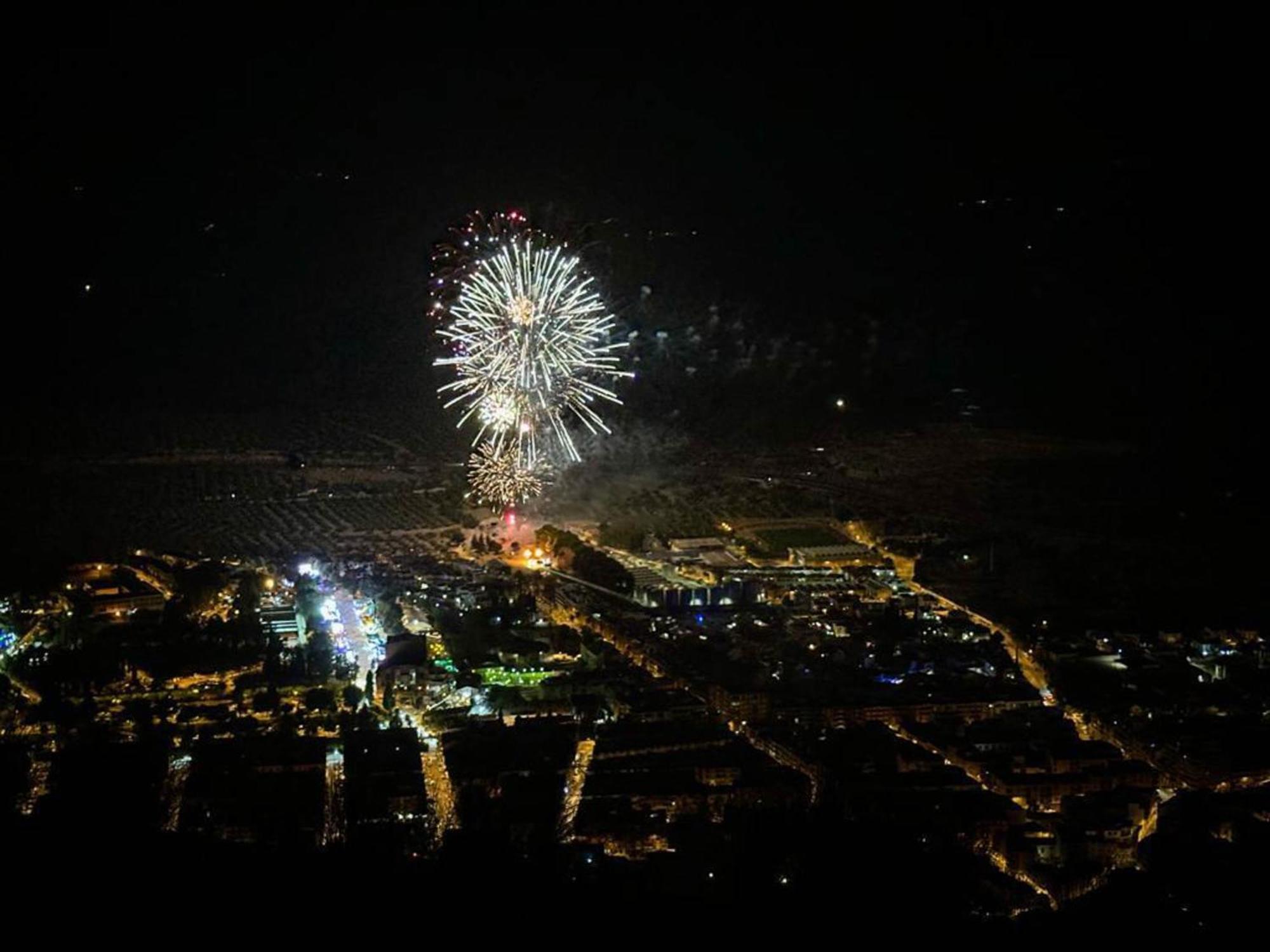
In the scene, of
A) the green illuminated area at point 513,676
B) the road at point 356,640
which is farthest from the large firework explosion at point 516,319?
the green illuminated area at point 513,676

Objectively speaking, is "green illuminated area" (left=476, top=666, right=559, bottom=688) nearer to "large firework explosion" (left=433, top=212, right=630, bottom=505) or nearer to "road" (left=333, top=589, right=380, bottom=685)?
"road" (left=333, top=589, right=380, bottom=685)

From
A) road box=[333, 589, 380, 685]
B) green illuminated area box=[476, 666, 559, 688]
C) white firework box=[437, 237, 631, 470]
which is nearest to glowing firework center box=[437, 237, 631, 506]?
white firework box=[437, 237, 631, 470]

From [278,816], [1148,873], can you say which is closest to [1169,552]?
[1148,873]

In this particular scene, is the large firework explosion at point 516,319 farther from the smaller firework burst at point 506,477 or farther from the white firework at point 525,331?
the smaller firework burst at point 506,477

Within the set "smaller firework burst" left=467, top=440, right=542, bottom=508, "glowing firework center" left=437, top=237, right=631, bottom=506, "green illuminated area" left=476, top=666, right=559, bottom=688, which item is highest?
"glowing firework center" left=437, top=237, right=631, bottom=506

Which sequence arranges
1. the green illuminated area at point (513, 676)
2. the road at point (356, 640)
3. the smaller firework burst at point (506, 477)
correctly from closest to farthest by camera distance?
the green illuminated area at point (513, 676) < the road at point (356, 640) < the smaller firework burst at point (506, 477)

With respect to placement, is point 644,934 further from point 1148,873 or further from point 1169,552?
point 1169,552
